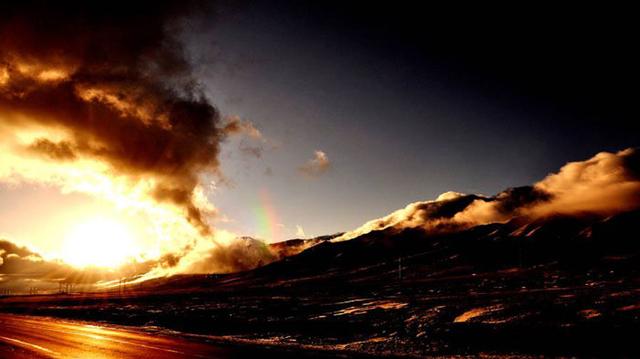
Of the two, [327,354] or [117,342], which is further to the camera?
[117,342]

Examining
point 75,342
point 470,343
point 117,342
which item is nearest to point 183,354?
point 117,342

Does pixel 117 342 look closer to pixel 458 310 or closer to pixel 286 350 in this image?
pixel 286 350

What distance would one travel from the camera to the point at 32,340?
24.6 metres

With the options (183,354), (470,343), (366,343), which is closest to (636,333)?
(470,343)

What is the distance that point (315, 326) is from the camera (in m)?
35.5

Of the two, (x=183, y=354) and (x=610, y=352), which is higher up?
(x=183, y=354)

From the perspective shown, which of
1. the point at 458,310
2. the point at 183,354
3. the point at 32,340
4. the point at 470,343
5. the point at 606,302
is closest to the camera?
the point at 183,354

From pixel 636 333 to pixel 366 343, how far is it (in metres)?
12.9

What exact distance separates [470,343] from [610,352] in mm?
6121

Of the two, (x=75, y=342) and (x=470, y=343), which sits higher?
(x=75, y=342)

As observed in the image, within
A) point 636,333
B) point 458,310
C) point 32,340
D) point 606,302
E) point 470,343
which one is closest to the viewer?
point 636,333

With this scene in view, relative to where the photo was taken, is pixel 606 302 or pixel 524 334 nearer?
pixel 524 334

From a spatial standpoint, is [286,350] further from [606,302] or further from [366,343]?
[606,302]

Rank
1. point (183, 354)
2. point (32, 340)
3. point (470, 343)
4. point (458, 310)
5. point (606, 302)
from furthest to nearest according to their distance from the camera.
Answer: point (458, 310)
point (606, 302)
point (32, 340)
point (470, 343)
point (183, 354)
